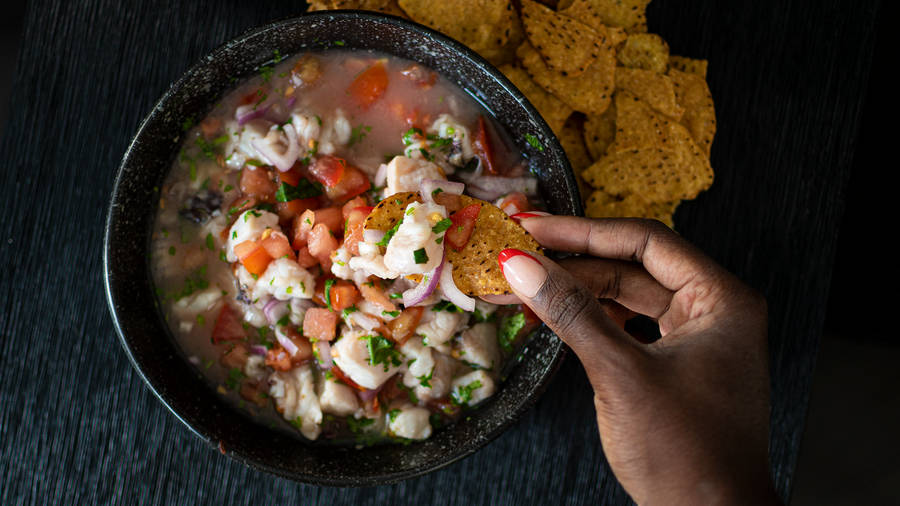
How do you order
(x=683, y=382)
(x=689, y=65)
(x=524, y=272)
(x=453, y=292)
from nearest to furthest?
(x=683, y=382) < (x=524, y=272) < (x=453, y=292) < (x=689, y=65)

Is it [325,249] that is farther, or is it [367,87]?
[367,87]

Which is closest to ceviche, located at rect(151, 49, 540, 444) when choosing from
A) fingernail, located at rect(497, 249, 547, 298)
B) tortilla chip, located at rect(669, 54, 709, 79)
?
fingernail, located at rect(497, 249, 547, 298)

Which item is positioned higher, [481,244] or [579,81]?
[579,81]

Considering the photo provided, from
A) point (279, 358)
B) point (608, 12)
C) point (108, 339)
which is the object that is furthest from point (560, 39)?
point (108, 339)

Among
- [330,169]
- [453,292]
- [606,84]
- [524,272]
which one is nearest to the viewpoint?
[524,272]

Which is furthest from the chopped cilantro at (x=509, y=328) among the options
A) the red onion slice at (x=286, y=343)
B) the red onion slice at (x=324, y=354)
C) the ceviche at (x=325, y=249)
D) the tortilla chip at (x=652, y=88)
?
the tortilla chip at (x=652, y=88)

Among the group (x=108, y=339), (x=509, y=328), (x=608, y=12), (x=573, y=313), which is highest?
(x=608, y=12)

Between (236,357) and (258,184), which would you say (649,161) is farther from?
(236,357)
